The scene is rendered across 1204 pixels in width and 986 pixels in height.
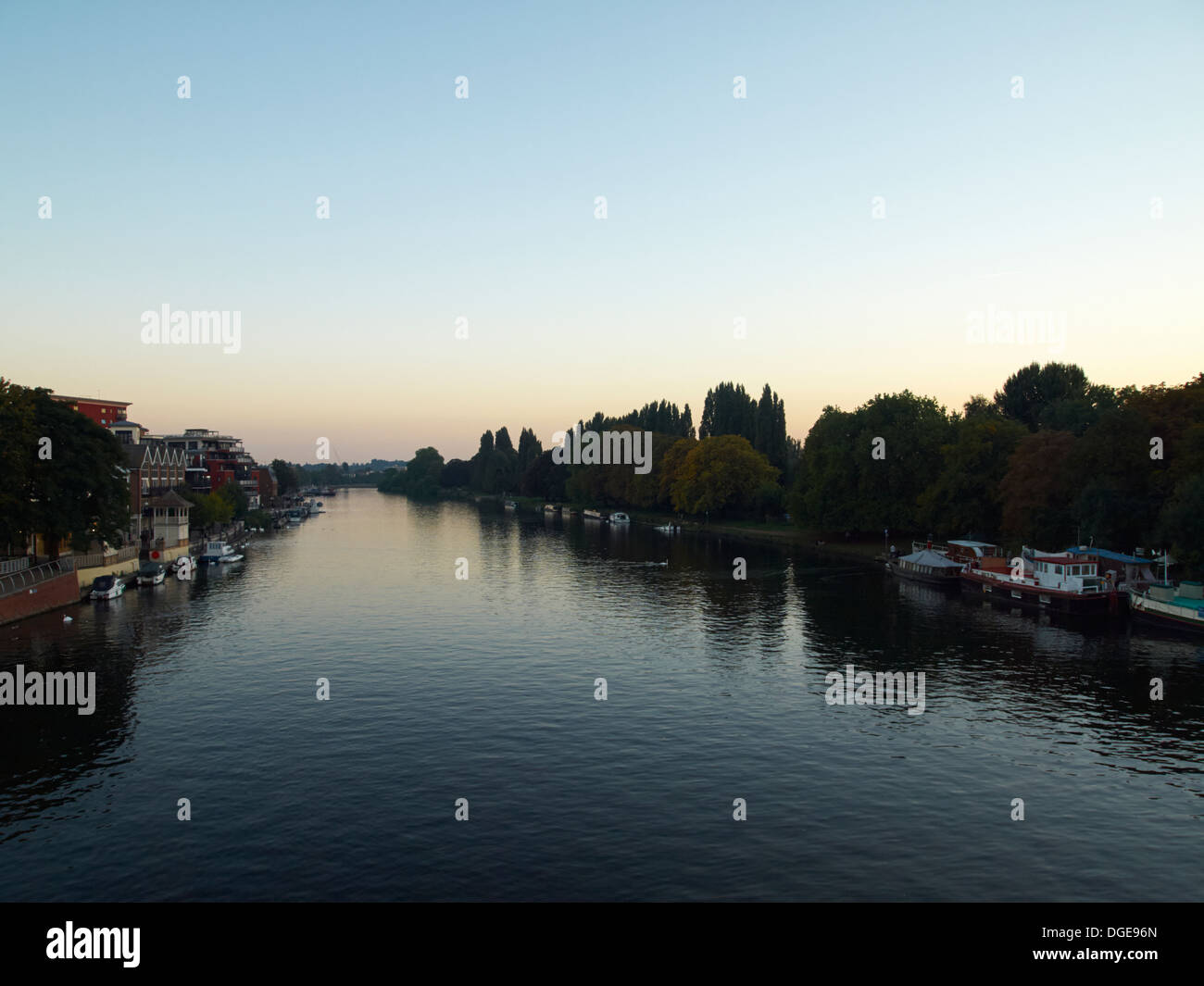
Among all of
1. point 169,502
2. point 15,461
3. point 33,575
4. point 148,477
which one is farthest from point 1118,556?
point 148,477

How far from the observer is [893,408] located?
12725cm

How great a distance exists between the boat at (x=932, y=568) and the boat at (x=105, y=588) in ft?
263

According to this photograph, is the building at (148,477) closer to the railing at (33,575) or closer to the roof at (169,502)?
the roof at (169,502)

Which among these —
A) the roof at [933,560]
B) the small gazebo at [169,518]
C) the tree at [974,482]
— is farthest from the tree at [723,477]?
the small gazebo at [169,518]

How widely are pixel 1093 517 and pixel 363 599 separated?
68268mm

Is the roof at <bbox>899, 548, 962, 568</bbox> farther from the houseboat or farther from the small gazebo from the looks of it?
the small gazebo

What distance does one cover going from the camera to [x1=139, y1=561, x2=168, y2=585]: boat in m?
88.6

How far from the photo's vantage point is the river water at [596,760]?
2744 centimetres

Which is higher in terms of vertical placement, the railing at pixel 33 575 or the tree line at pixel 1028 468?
the tree line at pixel 1028 468

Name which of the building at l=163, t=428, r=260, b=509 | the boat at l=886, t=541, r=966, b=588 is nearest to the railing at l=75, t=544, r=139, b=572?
the building at l=163, t=428, r=260, b=509

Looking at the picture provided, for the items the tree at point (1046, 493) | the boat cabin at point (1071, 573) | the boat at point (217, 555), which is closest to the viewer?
the boat cabin at point (1071, 573)

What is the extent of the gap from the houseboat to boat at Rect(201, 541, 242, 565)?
90596 mm

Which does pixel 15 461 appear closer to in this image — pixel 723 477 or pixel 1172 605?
pixel 1172 605
